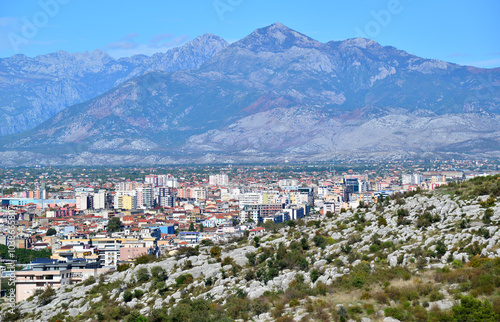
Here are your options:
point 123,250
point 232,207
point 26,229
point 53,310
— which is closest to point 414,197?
point 53,310

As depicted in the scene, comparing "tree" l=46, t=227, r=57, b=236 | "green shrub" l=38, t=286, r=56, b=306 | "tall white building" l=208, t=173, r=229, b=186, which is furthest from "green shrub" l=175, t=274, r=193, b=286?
"tall white building" l=208, t=173, r=229, b=186

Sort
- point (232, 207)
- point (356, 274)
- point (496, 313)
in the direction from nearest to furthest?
1. point (496, 313)
2. point (356, 274)
3. point (232, 207)

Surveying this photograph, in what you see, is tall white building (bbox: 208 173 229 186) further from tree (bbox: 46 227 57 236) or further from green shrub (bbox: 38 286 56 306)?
green shrub (bbox: 38 286 56 306)

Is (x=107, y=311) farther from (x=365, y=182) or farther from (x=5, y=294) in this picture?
(x=365, y=182)

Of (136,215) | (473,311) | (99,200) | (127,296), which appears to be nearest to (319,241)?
(127,296)

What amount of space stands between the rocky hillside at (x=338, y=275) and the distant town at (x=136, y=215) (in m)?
5.42

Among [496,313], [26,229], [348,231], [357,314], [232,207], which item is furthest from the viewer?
[232,207]

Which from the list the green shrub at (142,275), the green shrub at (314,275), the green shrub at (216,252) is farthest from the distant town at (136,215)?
the green shrub at (314,275)

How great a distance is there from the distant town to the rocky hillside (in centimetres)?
542

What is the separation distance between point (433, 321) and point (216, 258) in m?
14.5

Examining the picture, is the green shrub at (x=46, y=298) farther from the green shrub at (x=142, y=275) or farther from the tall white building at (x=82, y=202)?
the tall white building at (x=82, y=202)

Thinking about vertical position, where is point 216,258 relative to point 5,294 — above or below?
above

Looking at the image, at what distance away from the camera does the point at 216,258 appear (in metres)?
30.5

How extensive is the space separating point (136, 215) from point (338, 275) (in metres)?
77.4
